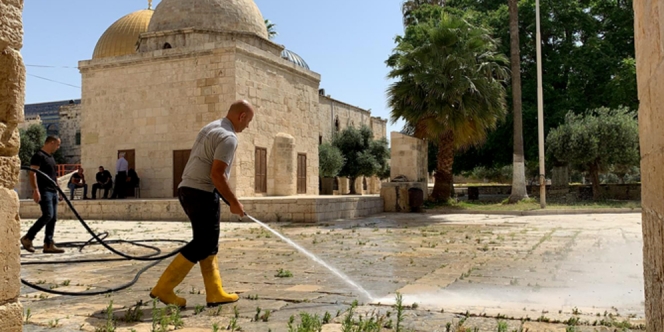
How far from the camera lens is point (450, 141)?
62.0ft

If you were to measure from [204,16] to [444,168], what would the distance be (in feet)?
35.2

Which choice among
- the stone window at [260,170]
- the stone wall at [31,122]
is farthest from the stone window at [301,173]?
the stone wall at [31,122]

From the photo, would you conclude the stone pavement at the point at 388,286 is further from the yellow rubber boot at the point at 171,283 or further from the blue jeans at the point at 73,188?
the blue jeans at the point at 73,188

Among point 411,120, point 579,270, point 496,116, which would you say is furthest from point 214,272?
point 496,116

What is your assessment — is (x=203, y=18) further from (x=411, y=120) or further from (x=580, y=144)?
(x=580, y=144)

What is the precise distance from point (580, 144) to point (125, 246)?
18664 mm

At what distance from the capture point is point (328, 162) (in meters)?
35.1

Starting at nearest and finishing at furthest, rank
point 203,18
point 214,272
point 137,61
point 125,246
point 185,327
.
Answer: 1. point 185,327
2. point 214,272
3. point 125,246
4. point 137,61
5. point 203,18

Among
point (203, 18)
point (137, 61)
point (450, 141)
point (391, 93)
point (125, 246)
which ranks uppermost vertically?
Result: point (203, 18)

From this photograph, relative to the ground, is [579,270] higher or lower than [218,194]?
lower

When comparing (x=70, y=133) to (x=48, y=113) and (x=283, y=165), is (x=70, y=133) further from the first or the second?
(x=283, y=165)

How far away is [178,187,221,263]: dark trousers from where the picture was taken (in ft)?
13.5

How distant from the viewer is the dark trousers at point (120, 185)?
19.0 m

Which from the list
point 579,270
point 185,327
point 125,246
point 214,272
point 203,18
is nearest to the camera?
point 185,327
